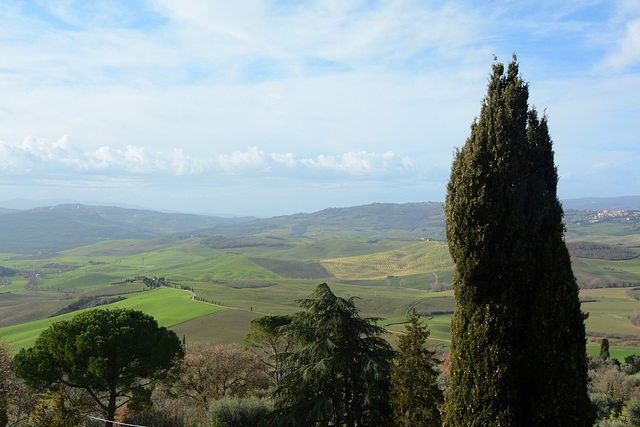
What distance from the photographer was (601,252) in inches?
6939

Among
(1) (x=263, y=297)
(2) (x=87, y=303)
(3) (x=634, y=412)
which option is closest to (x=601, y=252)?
(1) (x=263, y=297)

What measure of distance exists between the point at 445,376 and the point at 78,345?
27.1 metres

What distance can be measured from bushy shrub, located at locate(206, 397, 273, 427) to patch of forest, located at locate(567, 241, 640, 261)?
182573 millimetres

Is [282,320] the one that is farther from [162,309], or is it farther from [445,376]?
[162,309]

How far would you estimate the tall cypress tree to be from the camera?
36.6 feet

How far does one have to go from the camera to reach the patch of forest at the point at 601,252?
17138 centimetres

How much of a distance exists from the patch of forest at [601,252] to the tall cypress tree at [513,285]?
610 feet

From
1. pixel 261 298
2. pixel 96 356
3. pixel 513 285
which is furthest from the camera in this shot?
pixel 261 298

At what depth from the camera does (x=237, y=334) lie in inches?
3187

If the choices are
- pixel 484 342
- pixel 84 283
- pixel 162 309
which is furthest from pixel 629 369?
pixel 84 283

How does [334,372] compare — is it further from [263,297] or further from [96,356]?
[263,297]

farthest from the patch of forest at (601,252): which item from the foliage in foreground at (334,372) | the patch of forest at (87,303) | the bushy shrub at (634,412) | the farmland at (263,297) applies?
the foliage in foreground at (334,372)

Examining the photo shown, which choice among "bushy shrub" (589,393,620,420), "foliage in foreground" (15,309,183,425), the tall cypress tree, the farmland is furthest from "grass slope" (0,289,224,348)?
the tall cypress tree

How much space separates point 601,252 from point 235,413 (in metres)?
201
